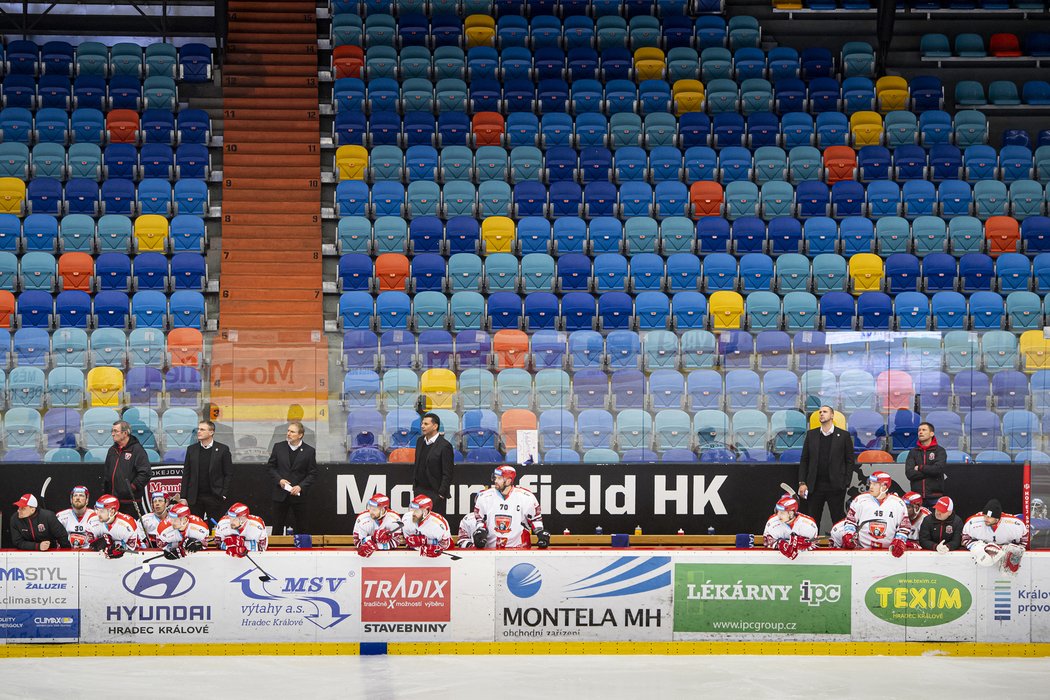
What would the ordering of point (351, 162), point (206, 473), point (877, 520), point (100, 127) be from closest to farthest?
point (877, 520) < point (206, 473) < point (351, 162) < point (100, 127)

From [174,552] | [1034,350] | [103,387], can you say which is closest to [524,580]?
[174,552]

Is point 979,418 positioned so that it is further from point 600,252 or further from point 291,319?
point 291,319

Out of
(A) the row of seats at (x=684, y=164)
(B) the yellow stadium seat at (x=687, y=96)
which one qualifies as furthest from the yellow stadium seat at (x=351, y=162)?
(B) the yellow stadium seat at (x=687, y=96)

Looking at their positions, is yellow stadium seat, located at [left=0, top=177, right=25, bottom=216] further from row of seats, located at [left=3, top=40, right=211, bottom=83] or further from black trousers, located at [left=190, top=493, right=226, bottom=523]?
black trousers, located at [left=190, top=493, right=226, bottom=523]

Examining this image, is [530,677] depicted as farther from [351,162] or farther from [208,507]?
[351,162]

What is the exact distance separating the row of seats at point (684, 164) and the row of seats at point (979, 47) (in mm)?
2087

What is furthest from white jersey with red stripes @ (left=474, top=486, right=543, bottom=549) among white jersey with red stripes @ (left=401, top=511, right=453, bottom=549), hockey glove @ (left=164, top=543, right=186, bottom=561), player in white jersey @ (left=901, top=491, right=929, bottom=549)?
player in white jersey @ (left=901, top=491, right=929, bottom=549)

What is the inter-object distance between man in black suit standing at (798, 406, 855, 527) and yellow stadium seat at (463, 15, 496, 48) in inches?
361

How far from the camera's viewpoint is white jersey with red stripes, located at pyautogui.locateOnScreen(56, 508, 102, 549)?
11547 millimetres

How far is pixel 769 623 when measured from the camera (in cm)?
1130

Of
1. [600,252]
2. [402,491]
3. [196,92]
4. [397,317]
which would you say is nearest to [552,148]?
[600,252]

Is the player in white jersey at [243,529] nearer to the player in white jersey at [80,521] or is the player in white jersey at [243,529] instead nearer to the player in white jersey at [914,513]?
the player in white jersey at [80,521]

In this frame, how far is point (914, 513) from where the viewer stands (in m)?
12.0

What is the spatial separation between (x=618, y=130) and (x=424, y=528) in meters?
8.73
